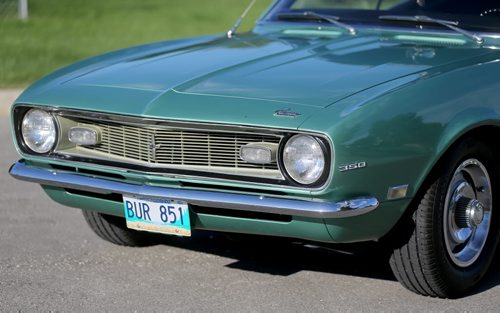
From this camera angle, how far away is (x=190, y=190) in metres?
4.57

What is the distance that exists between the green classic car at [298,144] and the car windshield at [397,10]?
9 cm

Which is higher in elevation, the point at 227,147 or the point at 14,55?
the point at 227,147

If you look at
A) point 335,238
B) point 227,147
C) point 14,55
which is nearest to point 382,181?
point 335,238

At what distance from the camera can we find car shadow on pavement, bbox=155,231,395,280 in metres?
5.26

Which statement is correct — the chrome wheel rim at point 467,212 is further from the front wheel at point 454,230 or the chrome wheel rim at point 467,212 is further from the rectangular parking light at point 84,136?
the rectangular parking light at point 84,136

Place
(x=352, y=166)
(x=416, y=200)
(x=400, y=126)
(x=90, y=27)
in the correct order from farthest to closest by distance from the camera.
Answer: (x=90, y=27) → (x=416, y=200) → (x=400, y=126) → (x=352, y=166)

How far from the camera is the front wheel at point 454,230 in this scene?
4586 mm

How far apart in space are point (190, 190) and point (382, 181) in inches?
33.7

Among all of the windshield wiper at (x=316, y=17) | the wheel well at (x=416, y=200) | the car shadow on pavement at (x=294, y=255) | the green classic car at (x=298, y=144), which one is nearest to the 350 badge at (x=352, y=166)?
the green classic car at (x=298, y=144)

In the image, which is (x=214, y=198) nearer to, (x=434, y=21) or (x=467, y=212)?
(x=467, y=212)

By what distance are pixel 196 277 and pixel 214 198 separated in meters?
0.79

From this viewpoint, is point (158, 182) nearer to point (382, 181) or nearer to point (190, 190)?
point (190, 190)

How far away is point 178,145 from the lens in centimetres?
462

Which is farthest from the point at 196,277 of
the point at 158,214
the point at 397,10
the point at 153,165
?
the point at 397,10
